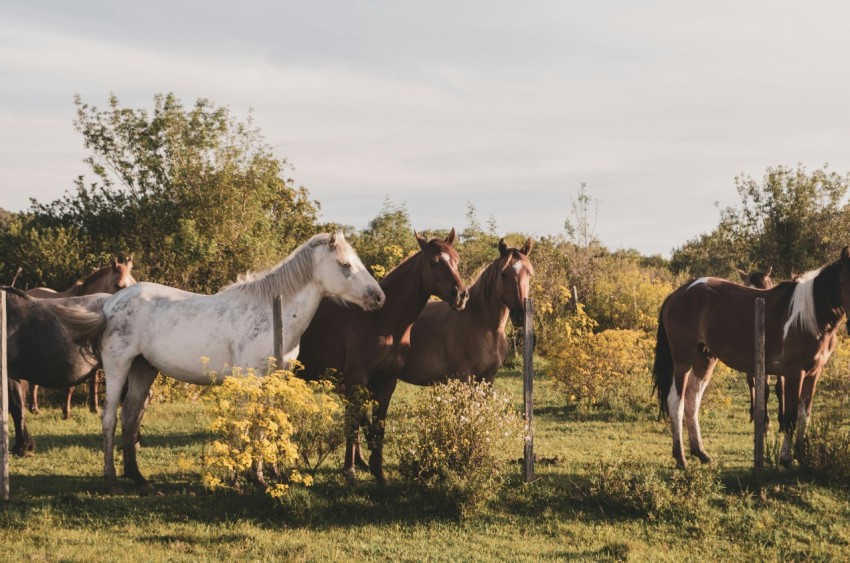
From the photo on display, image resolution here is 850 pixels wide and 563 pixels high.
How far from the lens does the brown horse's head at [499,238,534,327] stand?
25.5ft

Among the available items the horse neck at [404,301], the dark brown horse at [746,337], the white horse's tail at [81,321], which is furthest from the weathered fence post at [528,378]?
the white horse's tail at [81,321]

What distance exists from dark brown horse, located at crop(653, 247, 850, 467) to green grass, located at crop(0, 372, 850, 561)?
702 millimetres

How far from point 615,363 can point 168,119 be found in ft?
43.7

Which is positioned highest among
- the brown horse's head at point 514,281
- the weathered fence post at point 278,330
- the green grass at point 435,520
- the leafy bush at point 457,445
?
the brown horse's head at point 514,281

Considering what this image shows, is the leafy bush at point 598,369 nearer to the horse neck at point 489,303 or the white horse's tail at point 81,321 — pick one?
the horse neck at point 489,303

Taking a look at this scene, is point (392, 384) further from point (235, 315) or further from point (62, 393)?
point (62, 393)

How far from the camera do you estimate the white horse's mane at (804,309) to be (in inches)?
317

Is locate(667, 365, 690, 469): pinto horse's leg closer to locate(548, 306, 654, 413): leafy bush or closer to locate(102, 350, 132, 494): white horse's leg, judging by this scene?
locate(548, 306, 654, 413): leafy bush

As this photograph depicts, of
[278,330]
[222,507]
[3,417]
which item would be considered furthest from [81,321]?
[222,507]

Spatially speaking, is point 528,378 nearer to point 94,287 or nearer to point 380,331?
point 380,331

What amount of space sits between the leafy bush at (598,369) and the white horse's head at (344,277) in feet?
20.8

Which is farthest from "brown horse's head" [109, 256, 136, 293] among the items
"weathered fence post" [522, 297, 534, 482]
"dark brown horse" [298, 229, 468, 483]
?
"weathered fence post" [522, 297, 534, 482]

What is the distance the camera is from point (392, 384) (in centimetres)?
808

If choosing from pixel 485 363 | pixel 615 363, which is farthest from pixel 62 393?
pixel 615 363
